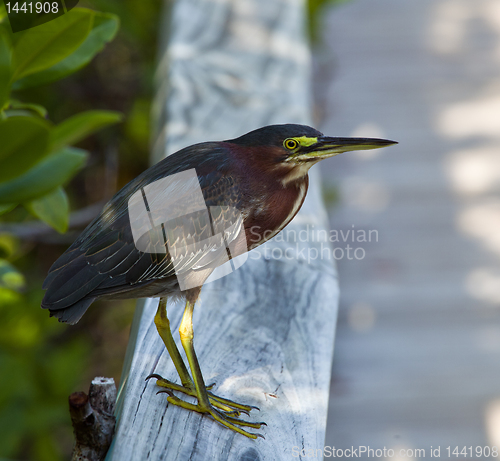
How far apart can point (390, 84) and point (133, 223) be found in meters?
4.03

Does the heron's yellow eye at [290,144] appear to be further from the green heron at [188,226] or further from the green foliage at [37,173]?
the green foliage at [37,173]

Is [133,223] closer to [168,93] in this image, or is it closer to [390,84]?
[168,93]

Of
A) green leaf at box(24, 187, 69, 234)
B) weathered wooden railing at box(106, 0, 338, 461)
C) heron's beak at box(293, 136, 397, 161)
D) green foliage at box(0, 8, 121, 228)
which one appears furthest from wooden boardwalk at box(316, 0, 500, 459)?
green foliage at box(0, 8, 121, 228)

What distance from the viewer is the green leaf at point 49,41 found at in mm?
1495

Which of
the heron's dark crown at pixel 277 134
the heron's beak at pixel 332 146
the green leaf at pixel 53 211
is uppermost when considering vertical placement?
the heron's dark crown at pixel 277 134

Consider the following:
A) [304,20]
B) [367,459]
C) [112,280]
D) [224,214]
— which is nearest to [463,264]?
[367,459]

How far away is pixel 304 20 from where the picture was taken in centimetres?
334

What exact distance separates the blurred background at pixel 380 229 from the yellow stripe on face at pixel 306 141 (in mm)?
1142

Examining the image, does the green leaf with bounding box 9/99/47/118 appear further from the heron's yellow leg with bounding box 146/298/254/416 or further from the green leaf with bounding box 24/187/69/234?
the heron's yellow leg with bounding box 146/298/254/416

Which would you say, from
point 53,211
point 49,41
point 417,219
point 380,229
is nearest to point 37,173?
point 49,41

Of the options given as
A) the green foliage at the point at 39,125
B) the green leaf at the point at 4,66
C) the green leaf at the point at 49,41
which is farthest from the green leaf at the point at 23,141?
the green leaf at the point at 49,41

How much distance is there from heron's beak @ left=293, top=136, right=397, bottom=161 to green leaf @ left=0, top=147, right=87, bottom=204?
2.38 feet

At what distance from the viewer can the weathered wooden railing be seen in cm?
146

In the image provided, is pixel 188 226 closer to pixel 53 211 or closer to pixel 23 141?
pixel 53 211
